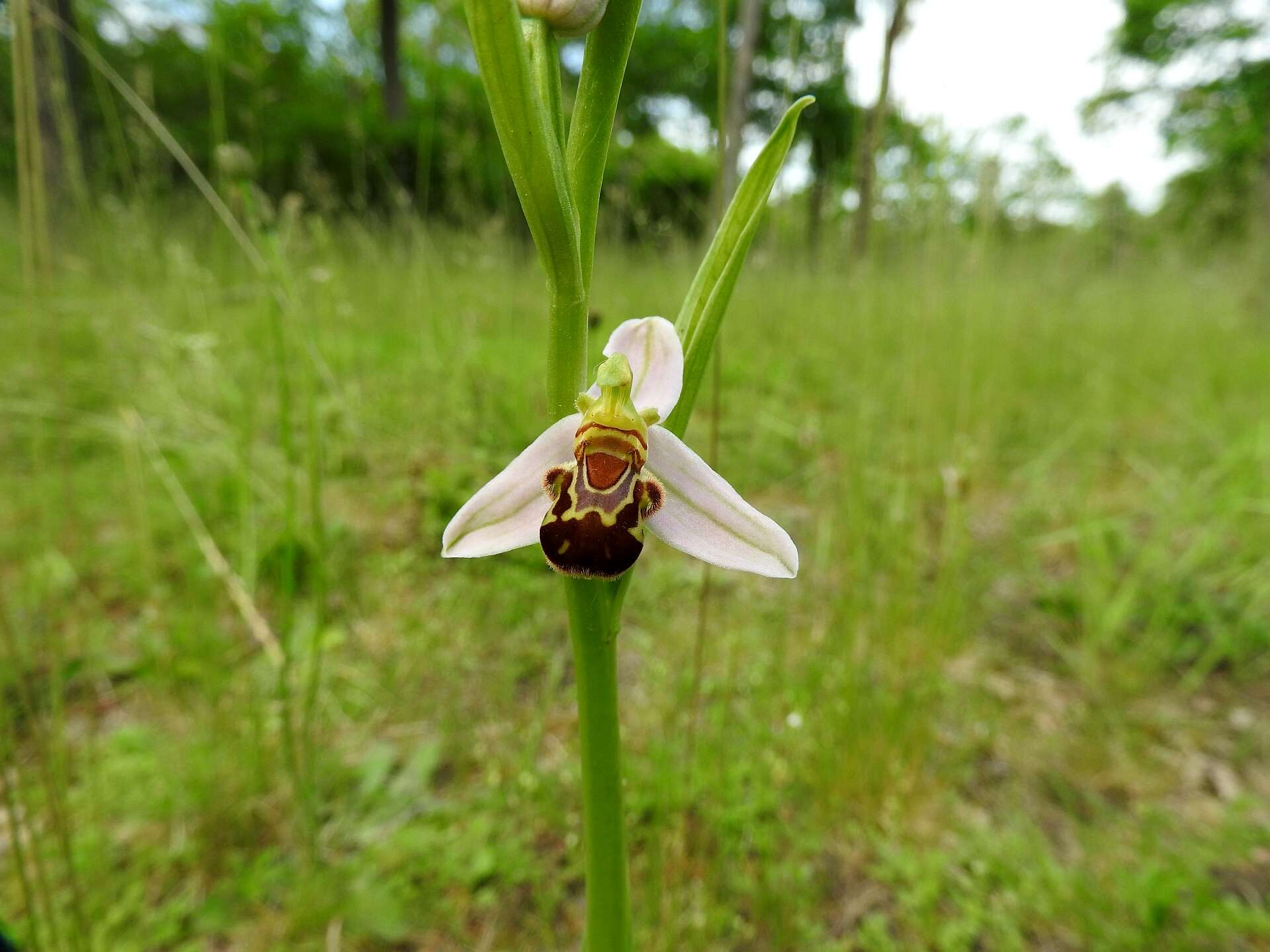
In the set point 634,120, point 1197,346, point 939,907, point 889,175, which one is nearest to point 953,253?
point 889,175

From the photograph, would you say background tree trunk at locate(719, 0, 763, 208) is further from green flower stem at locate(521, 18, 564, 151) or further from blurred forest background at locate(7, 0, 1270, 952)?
green flower stem at locate(521, 18, 564, 151)

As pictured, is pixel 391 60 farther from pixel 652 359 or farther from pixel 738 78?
pixel 652 359

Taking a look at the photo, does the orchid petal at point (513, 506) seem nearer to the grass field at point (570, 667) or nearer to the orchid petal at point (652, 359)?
the orchid petal at point (652, 359)

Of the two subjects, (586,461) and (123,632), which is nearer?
(586,461)

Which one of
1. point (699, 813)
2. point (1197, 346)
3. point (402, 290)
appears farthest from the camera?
point (1197, 346)

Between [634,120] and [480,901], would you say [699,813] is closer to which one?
[480,901]

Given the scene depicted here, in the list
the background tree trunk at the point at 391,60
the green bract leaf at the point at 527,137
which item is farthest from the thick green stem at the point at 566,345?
the background tree trunk at the point at 391,60
